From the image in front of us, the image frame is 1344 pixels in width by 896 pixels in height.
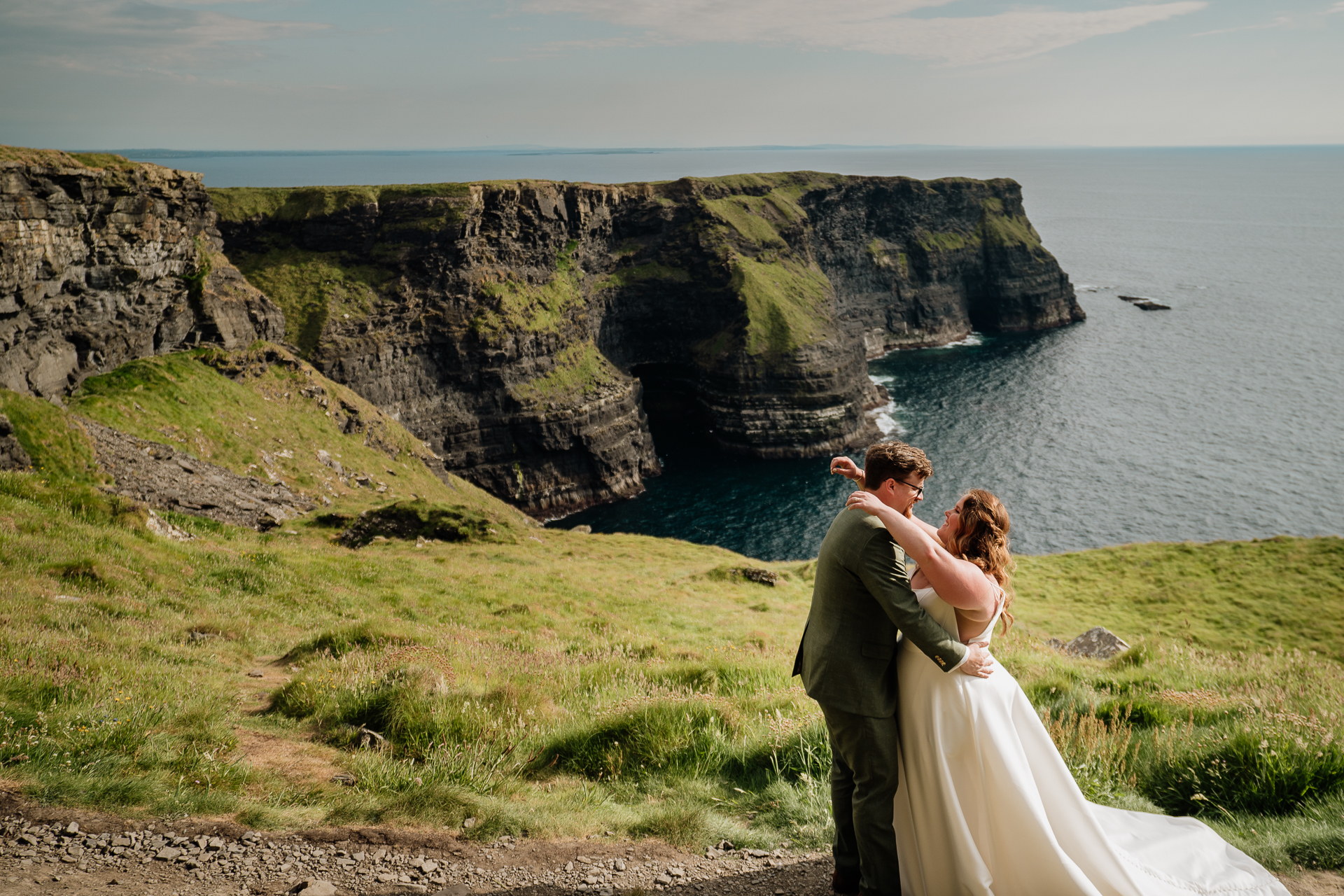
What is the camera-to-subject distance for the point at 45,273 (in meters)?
38.4

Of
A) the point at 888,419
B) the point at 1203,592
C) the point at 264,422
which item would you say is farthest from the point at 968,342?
the point at 264,422

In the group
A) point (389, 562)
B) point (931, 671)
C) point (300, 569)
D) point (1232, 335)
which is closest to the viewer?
point (931, 671)

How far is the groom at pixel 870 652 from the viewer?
5.80 meters

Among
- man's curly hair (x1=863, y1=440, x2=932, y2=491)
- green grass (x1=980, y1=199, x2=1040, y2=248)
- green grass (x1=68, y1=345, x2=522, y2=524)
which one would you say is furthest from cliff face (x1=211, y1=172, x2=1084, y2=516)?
man's curly hair (x1=863, y1=440, x2=932, y2=491)

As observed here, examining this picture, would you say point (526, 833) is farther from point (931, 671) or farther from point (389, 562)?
point (389, 562)

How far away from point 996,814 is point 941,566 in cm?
195

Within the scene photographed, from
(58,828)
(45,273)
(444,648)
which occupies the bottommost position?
(444,648)

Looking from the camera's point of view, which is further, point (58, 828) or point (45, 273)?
point (45, 273)

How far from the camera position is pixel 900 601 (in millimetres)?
5684

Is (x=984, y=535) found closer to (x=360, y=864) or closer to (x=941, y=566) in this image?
(x=941, y=566)

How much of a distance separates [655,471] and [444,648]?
77.0 metres

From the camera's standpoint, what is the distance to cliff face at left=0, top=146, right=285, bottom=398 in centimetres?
3628

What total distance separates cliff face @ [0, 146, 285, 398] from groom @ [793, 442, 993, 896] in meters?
42.0

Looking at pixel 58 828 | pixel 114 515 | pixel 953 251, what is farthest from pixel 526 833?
pixel 953 251
